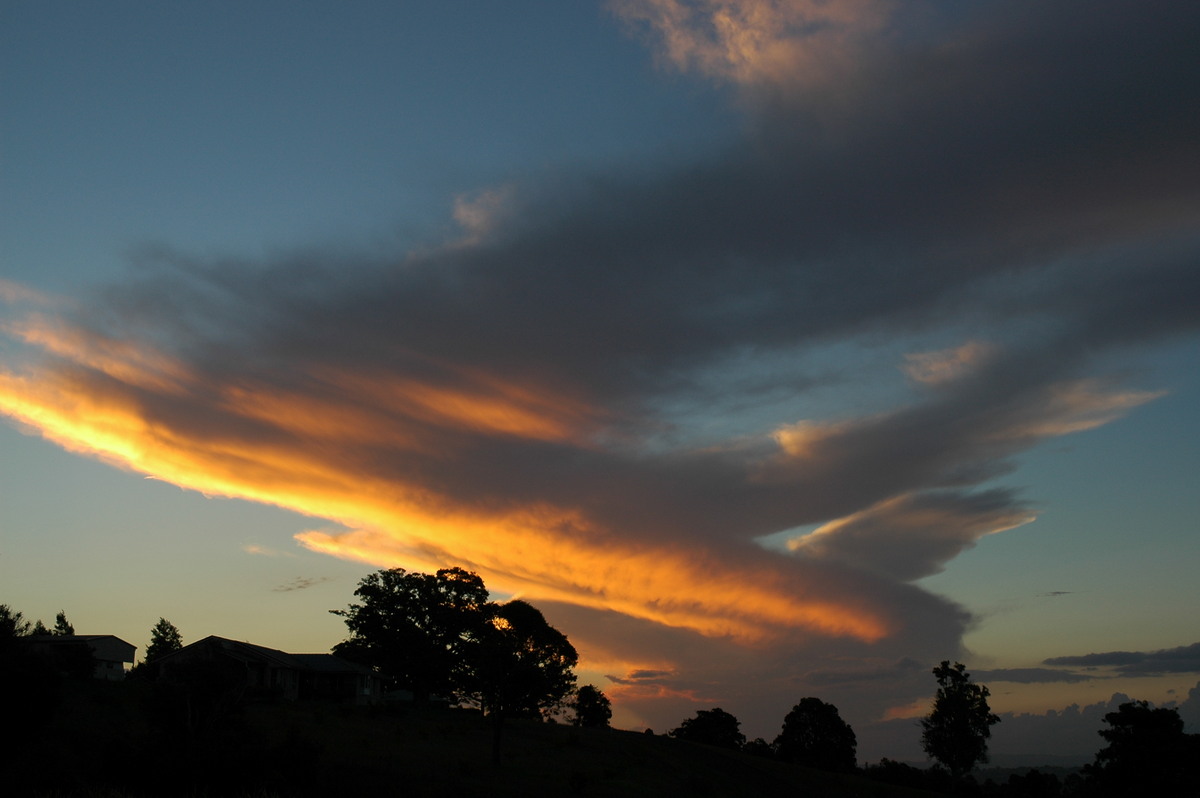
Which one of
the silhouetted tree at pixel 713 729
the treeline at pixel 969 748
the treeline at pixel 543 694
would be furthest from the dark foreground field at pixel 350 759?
the silhouetted tree at pixel 713 729

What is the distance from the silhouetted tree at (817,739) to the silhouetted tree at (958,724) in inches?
748

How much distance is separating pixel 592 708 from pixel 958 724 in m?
49.6

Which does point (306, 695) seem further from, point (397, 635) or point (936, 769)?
point (936, 769)

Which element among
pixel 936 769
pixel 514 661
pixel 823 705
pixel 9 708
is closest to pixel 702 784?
pixel 514 661

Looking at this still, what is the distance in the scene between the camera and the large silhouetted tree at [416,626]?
3814 inches

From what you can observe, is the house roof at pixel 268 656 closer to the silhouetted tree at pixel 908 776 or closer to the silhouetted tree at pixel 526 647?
the silhouetted tree at pixel 526 647

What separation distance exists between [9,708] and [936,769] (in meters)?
99.3

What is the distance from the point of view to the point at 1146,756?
76875 mm

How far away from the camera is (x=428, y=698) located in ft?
332

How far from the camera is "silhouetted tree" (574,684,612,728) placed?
119 metres

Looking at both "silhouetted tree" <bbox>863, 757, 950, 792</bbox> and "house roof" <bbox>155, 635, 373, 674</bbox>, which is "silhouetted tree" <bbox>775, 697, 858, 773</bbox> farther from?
"house roof" <bbox>155, 635, 373, 674</bbox>

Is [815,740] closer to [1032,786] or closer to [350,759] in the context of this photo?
[1032,786]

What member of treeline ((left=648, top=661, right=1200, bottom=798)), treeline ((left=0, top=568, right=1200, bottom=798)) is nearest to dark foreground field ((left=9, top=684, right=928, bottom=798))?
treeline ((left=0, top=568, right=1200, bottom=798))

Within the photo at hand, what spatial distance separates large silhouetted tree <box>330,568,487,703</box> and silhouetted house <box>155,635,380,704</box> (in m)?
5.42
